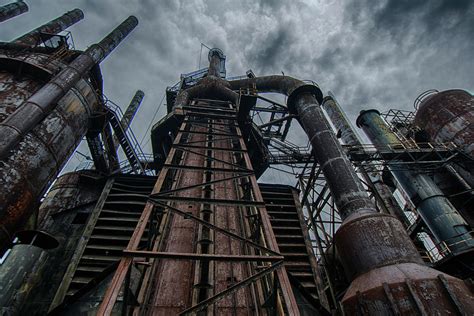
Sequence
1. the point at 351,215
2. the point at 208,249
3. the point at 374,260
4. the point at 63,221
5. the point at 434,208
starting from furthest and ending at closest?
1. the point at 434,208
2. the point at 63,221
3. the point at 351,215
4. the point at 374,260
5. the point at 208,249

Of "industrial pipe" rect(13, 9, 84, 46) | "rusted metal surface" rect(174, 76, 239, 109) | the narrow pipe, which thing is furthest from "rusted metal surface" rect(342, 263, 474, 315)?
"industrial pipe" rect(13, 9, 84, 46)

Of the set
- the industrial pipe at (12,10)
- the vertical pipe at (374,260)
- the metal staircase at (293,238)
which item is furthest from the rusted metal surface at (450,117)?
the industrial pipe at (12,10)

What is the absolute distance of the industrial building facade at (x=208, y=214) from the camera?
417 cm

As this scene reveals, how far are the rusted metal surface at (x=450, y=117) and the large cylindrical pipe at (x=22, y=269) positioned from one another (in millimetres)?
16993

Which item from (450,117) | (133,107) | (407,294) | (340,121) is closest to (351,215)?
(407,294)

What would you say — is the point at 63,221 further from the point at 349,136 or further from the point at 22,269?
the point at 349,136

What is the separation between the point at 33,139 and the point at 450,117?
59.6ft

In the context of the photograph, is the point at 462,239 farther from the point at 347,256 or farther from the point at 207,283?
the point at 207,283

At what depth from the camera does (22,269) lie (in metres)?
6.63

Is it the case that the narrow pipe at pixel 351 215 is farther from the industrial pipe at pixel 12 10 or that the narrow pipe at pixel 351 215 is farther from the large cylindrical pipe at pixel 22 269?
the industrial pipe at pixel 12 10

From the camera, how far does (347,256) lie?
5.81 m

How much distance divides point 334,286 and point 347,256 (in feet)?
10.6

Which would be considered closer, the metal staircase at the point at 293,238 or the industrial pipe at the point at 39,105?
the industrial pipe at the point at 39,105

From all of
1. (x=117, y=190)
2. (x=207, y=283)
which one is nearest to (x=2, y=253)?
(x=117, y=190)
